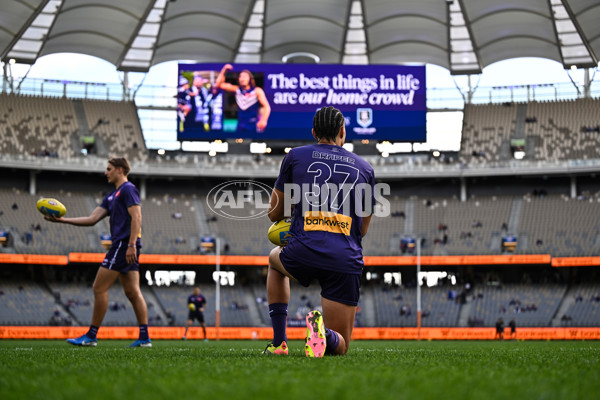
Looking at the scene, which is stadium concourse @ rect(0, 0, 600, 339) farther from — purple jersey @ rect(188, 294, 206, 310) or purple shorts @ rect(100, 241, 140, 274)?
purple shorts @ rect(100, 241, 140, 274)

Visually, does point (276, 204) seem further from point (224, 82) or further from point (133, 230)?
point (224, 82)

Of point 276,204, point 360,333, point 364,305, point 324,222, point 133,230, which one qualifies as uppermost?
point 276,204

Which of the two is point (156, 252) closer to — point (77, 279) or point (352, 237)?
point (77, 279)

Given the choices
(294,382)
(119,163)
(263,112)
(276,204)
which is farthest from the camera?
(263,112)

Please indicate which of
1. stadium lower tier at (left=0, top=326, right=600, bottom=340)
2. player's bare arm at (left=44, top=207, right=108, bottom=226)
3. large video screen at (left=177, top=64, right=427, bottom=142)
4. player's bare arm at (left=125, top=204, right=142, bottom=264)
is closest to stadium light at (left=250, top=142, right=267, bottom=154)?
large video screen at (left=177, top=64, right=427, bottom=142)

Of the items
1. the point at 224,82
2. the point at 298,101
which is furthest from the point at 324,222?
the point at 298,101

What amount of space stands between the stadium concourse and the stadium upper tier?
0.14 meters

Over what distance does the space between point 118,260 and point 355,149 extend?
1609 inches

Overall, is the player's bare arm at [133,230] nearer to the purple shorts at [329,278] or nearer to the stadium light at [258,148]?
the purple shorts at [329,278]

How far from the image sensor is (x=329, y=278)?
19.1 ft

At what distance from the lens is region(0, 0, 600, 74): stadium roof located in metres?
36.3

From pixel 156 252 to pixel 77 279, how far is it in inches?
198

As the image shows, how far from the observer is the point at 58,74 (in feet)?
189

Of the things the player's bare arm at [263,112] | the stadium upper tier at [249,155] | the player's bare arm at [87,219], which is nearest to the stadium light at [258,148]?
the stadium upper tier at [249,155]
